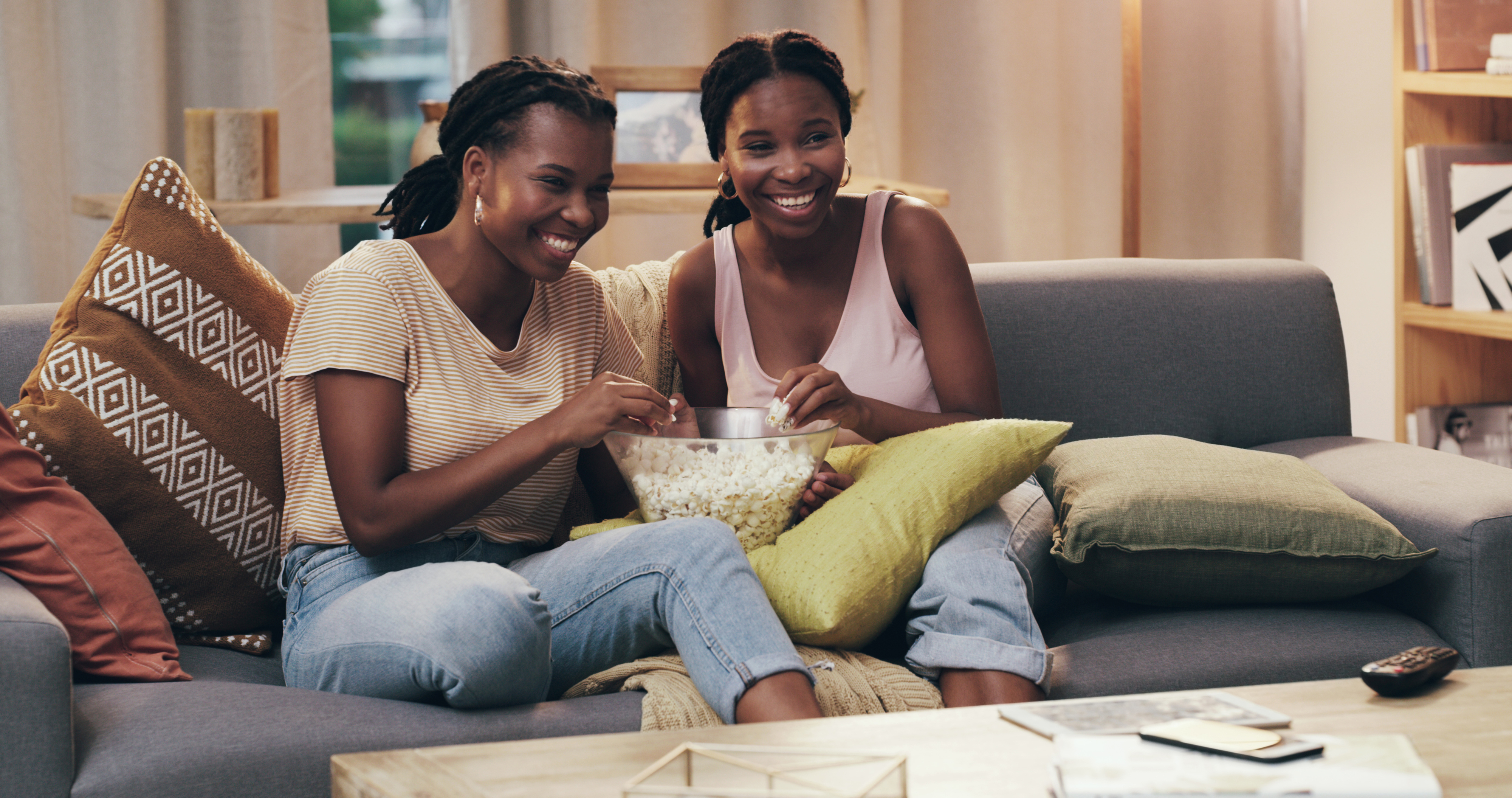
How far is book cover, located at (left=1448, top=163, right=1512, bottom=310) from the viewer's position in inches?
94.0

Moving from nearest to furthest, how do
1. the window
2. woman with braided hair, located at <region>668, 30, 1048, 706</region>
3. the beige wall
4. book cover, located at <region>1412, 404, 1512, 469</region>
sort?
woman with braided hair, located at <region>668, 30, 1048, 706</region>, book cover, located at <region>1412, 404, 1512, 469</region>, the beige wall, the window

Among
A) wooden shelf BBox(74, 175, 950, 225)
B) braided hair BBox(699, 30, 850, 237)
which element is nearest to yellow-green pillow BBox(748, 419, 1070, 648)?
braided hair BBox(699, 30, 850, 237)

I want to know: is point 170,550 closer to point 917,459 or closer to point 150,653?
point 150,653

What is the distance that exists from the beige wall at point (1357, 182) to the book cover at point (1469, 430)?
18 centimetres

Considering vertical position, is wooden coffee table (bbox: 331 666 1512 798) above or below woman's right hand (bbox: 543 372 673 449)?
below

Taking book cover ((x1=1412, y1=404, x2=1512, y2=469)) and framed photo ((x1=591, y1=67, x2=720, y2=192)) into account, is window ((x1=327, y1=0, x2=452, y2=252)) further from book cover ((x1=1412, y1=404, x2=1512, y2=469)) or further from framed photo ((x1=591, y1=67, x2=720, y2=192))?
book cover ((x1=1412, y1=404, x2=1512, y2=469))

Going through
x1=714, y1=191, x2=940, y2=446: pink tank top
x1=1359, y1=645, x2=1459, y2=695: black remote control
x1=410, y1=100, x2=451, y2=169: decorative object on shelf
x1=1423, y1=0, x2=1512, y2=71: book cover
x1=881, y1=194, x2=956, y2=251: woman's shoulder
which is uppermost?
x1=1423, y1=0, x2=1512, y2=71: book cover

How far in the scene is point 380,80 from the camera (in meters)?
3.08

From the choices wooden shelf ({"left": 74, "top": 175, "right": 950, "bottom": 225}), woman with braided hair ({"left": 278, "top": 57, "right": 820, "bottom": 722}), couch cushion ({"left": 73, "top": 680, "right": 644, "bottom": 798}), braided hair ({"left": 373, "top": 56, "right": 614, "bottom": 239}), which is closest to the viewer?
couch cushion ({"left": 73, "top": 680, "right": 644, "bottom": 798})

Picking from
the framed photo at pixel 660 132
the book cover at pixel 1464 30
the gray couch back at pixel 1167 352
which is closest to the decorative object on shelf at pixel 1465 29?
the book cover at pixel 1464 30

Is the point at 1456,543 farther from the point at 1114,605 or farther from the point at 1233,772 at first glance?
the point at 1233,772

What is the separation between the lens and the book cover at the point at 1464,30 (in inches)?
96.1

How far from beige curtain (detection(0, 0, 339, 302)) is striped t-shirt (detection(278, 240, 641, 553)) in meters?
1.54

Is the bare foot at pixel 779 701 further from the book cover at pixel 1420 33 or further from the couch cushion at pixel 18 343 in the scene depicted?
the book cover at pixel 1420 33
